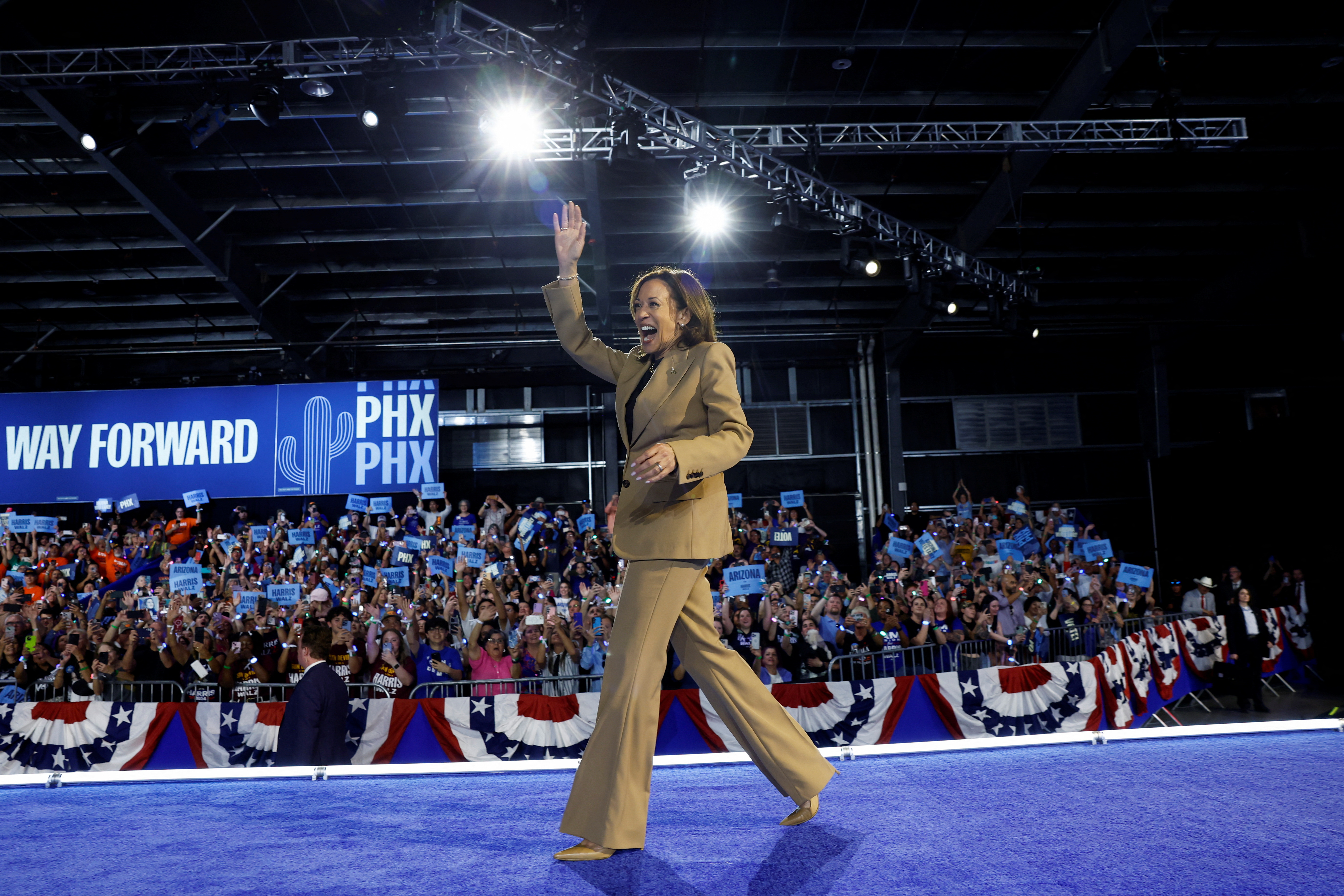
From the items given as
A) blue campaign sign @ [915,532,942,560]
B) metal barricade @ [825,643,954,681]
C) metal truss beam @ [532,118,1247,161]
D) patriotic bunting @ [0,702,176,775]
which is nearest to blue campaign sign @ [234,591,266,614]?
patriotic bunting @ [0,702,176,775]

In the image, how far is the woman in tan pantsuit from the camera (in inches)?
88.0

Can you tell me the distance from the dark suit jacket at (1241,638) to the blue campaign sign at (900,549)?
429 cm

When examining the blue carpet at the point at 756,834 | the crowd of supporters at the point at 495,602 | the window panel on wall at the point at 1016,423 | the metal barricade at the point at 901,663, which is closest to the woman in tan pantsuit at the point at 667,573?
the blue carpet at the point at 756,834

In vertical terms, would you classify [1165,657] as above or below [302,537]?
below

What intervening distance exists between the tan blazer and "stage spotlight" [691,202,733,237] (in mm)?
9079

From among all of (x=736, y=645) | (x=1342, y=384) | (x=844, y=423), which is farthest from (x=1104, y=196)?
(x=736, y=645)

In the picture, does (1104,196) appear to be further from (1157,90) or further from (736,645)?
(736,645)

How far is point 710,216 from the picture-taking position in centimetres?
1148

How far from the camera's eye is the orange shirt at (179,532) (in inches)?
622

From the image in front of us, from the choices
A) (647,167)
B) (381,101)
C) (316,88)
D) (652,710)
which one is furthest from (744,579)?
(316,88)

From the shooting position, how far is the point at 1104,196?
14172 mm

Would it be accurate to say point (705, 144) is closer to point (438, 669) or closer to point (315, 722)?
point (438, 669)

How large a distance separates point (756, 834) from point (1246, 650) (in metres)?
11.1

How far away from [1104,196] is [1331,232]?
388 cm
